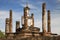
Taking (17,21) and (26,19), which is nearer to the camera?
(26,19)

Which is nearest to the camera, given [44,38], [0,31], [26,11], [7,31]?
[44,38]

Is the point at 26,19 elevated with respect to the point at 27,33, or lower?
elevated

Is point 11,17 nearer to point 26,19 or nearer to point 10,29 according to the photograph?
point 10,29

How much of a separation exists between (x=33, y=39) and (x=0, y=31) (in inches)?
1357

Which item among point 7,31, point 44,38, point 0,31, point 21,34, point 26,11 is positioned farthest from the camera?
point 0,31

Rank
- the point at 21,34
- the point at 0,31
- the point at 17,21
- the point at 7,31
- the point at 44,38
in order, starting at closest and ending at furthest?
1. the point at 44,38
2. the point at 21,34
3. the point at 7,31
4. the point at 17,21
5. the point at 0,31

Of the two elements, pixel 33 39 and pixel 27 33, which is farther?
pixel 27 33

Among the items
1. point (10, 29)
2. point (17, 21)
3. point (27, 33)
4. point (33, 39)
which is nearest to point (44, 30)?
point (27, 33)

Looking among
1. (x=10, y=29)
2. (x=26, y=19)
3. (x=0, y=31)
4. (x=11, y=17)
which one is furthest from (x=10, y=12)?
(x=0, y=31)

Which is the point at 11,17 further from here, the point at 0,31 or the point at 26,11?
the point at 0,31

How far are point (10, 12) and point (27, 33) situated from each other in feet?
21.2

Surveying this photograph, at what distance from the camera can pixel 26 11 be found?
2655cm

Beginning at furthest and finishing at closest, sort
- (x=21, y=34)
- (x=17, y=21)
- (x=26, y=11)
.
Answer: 1. (x=17, y=21)
2. (x=26, y=11)
3. (x=21, y=34)

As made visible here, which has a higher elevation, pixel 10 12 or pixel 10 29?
pixel 10 12
